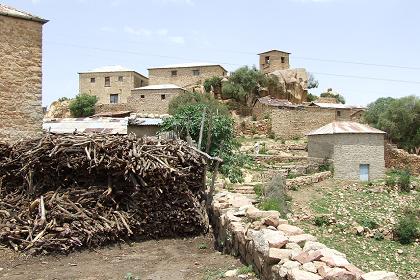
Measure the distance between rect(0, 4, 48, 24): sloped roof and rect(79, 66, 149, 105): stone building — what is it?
3256 cm

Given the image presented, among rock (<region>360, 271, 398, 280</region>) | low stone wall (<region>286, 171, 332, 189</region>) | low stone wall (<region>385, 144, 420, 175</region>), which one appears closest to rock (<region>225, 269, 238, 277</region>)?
rock (<region>360, 271, 398, 280</region>)

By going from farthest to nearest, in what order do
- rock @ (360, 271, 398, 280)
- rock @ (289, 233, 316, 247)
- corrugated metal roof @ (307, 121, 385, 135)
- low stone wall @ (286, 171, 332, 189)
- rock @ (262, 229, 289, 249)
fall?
corrugated metal roof @ (307, 121, 385, 135) < low stone wall @ (286, 171, 332, 189) < rock @ (289, 233, 316, 247) < rock @ (262, 229, 289, 249) < rock @ (360, 271, 398, 280)

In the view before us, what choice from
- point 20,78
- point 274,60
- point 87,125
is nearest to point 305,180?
point 87,125

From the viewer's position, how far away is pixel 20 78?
12531mm

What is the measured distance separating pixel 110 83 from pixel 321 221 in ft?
113

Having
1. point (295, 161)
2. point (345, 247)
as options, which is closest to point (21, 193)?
point (345, 247)

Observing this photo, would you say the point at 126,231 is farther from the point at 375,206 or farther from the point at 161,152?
the point at 375,206

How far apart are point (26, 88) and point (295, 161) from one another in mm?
16495

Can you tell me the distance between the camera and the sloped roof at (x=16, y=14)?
12.4 metres

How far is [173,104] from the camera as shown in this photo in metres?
37.0

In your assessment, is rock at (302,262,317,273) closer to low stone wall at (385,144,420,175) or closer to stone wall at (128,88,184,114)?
low stone wall at (385,144,420,175)

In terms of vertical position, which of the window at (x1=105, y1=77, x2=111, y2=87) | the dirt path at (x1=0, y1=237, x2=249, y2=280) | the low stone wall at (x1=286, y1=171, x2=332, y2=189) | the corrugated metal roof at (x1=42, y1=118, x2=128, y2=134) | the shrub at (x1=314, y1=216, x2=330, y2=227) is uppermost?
the window at (x1=105, y1=77, x2=111, y2=87)

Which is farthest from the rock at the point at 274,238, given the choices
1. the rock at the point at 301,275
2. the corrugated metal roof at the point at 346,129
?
the corrugated metal roof at the point at 346,129

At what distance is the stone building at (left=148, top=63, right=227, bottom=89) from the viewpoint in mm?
45406
